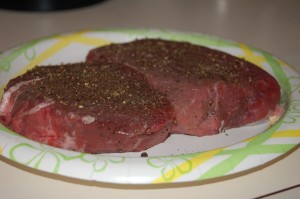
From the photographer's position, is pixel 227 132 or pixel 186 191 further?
pixel 227 132

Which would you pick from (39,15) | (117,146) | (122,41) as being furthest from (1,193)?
(39,15)

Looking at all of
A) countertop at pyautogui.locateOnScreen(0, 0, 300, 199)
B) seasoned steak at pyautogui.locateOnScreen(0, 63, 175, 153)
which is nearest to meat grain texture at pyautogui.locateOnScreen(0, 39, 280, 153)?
seasoned steak at pyautogui.locateOnScreen(0, 63, 175, 153)

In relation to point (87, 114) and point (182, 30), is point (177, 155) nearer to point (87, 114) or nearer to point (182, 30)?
point (87, 114)

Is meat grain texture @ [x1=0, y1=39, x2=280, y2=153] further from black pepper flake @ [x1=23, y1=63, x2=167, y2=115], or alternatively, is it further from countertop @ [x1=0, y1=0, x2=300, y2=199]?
countertop @ [x1=0, y1=0, x2=300, y2=199]

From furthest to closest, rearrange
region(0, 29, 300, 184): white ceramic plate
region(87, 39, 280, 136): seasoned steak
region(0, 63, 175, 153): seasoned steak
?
region(87, 39, 280, 136): seasoned steak, region(0, 63, 175, 153): seasoned steak, region(0, 29, 300, 184): white ceramic plate

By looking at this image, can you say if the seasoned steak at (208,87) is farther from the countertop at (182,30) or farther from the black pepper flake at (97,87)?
the countertop at (182,30)

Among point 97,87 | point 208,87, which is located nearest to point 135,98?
point 97,87

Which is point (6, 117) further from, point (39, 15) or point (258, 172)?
point (39, 15)

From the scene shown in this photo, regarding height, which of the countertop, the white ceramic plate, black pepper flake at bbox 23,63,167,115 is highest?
black pepper flake at bbox 23,63,167,115
